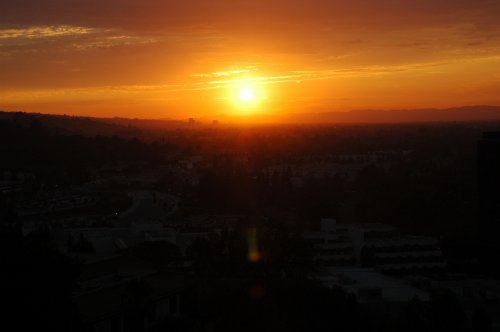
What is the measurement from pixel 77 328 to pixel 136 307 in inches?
93.1

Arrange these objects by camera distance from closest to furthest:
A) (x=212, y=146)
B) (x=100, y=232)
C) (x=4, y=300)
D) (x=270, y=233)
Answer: (x=4, y=300), (x=270, y=233), (x=100, y=232), (x=212, y=146)

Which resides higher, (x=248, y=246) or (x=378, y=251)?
(x=248, y=246)

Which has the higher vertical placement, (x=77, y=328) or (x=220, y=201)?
(x=77, y=328)

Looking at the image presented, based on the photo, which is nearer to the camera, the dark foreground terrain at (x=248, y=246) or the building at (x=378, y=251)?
the dark foreground terrain at (x=248, y=246)

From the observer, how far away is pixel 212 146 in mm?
68812

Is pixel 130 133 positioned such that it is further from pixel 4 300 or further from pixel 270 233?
pixel 4 300

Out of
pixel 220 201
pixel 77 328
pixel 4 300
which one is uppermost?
pixel 4 300

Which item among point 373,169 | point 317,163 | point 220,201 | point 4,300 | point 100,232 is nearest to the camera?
point 4,300

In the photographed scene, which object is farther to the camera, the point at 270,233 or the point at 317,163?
the point at 317,163

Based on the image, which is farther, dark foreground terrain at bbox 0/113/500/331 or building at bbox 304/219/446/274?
building at bbox 304/219/446/274

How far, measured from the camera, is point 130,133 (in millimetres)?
88438

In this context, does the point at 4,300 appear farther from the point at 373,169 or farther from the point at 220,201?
the point at 373,169

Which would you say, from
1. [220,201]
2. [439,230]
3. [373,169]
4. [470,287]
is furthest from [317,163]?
[470,287]

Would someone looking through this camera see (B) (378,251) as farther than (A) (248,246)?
Yes
